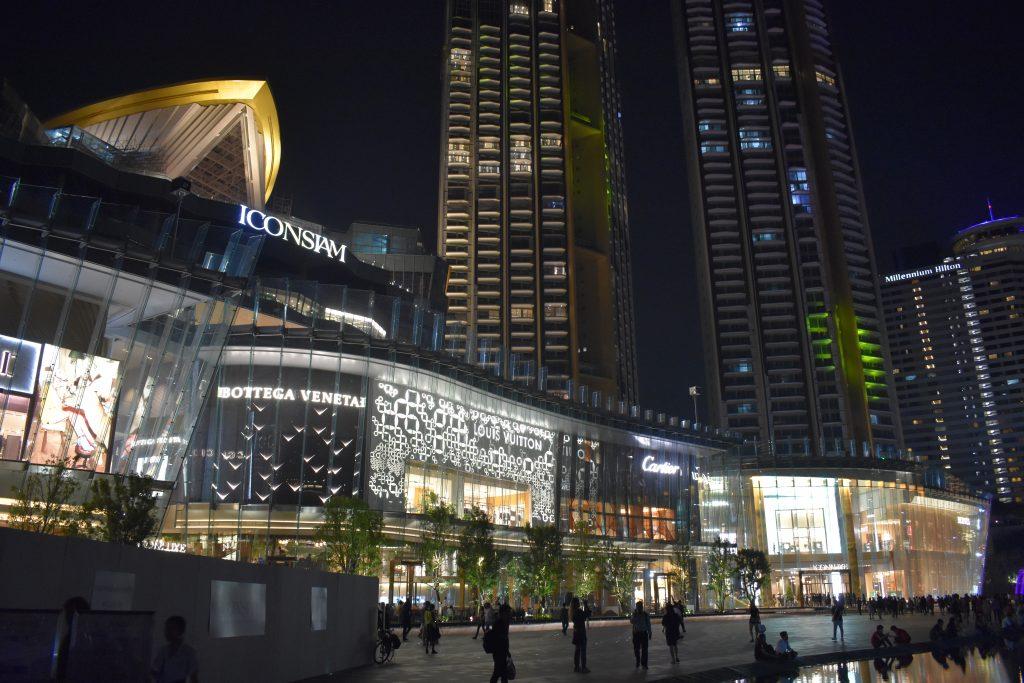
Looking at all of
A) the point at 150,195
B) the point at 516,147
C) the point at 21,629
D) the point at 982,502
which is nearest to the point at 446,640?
the point at 21,629

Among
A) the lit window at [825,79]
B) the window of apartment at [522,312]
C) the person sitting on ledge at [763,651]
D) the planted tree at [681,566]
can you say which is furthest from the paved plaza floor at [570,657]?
the lit window at [825,79]

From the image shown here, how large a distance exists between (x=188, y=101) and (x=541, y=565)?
44.2 meters

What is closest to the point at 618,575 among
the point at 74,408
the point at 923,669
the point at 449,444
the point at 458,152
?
the point at 449,444

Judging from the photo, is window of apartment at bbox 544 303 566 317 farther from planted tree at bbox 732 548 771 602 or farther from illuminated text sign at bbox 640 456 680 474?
planted tree at bbox 732 548 771 602

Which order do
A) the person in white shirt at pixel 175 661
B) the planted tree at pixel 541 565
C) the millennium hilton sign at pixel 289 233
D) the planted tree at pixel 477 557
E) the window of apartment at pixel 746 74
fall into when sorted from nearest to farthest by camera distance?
the person in white shirt at pixel 175 661 < the planted tree at pixel 477 557 < the planted tree at pixel 541 565 < the millennium hilton sign at pixel 289 233 < the window of apartment at pixel 746 74

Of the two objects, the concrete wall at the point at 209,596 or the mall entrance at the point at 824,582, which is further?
the mall entrance at the point at 824,582

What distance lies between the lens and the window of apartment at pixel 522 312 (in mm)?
129625

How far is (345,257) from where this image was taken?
66.1 m

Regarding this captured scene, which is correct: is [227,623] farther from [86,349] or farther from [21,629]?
[86,349]

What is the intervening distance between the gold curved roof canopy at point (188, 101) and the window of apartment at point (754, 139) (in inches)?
3954

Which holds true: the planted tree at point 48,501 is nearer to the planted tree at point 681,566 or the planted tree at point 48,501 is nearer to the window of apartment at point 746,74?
the planted tree at point 681,566

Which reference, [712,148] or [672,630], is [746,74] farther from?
[672,630]

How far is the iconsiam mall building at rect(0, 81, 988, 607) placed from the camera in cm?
3162

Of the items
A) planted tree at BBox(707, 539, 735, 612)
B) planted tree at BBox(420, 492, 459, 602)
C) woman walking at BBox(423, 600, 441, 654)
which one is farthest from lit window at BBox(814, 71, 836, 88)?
woman walking at BBox(423, 600, 441, 654)
